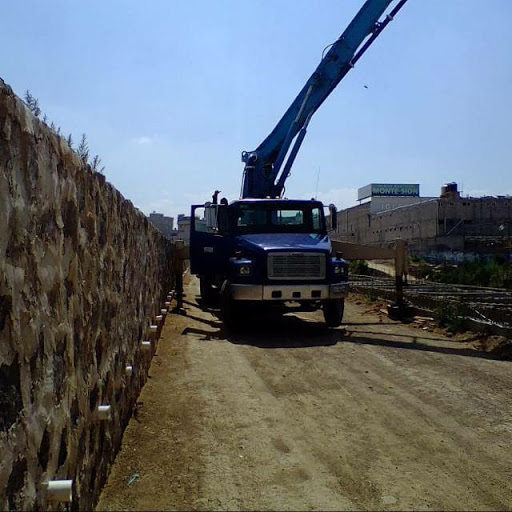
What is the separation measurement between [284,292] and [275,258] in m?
0.67

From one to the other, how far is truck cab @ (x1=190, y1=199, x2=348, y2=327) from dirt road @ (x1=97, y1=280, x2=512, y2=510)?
1.62 meters

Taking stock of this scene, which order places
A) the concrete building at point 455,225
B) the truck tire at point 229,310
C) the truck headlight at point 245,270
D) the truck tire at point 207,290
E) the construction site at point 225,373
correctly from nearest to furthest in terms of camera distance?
1. the construction site at point 225,373
2. the truck headlight at point 245,270
3. the truck tire at point 229,310
4. the truck tire at point 207,290
5. the concrete building at point 455,225

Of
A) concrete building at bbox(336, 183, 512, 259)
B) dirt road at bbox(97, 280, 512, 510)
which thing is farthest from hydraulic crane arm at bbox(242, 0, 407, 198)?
concrete building at bbox(336, 183, 512, 259)

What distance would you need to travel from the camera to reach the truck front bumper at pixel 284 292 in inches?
429

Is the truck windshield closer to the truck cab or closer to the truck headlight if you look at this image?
the truck cab

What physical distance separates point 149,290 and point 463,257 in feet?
91.5

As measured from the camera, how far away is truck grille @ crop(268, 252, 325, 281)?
11.0 m

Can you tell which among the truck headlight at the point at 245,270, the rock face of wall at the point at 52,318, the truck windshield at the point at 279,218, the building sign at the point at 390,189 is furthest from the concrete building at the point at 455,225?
the building sign at the point at 390,189

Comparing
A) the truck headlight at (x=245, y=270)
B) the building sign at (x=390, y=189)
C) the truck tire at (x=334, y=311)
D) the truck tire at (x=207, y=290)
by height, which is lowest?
the truck tire at (x=334, y=311)

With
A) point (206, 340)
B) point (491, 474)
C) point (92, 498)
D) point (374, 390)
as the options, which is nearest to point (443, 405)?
point (374, 390)

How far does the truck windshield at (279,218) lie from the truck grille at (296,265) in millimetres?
1468

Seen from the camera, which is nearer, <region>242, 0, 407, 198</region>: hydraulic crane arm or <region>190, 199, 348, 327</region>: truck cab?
<region>190, 199, 348, 327</region>: truck cab

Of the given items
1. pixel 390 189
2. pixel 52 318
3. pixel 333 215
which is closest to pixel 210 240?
pixel 333 215

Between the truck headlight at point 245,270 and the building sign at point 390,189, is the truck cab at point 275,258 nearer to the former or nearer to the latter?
the truck headlight at point 245,270
